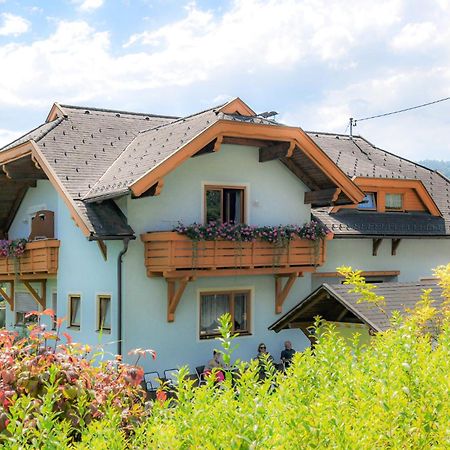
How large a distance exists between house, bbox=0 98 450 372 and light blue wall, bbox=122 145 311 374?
3cm

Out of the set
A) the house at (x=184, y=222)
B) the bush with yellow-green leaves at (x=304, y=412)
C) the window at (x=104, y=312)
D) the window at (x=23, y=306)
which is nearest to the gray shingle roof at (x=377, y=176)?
the house at (x=184, y=222)

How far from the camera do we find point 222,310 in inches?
701

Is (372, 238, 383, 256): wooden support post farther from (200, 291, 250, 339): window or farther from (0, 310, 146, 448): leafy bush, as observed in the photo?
(0, 310, 146, 448): leafy bush

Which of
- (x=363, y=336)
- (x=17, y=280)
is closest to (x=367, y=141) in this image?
(x=17, y=280)

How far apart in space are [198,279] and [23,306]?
7084 millimetres

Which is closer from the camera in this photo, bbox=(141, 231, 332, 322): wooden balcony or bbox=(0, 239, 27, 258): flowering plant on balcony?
bbox=(141, 231, 332, 322): wooden balcony

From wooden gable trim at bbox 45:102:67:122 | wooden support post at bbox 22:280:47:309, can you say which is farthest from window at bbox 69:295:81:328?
wooden gable trim at bbox 45:102:67:122

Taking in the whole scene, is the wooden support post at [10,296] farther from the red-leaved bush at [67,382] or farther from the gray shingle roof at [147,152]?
the red-leaved bush at [67,382]

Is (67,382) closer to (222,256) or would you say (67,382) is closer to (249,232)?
(222,256)

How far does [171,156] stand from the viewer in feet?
51.4

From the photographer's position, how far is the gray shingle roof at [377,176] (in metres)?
20.4

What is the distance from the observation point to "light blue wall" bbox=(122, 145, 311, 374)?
54.3ft

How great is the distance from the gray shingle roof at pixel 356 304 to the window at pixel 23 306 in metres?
11.1

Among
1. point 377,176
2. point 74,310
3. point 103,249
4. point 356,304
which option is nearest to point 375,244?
point 377,176
